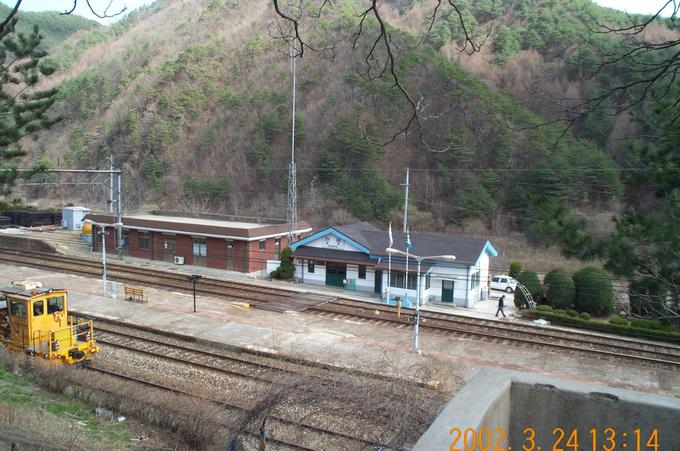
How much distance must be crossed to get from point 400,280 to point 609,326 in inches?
349

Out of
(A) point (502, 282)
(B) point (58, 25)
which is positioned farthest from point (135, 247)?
(B) point (58, 25)

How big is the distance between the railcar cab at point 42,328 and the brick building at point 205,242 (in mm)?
15550

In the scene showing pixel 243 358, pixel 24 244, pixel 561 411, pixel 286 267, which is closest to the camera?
pixel 561 411

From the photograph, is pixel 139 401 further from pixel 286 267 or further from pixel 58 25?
pixel 58 25

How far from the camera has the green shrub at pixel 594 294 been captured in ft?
78.4

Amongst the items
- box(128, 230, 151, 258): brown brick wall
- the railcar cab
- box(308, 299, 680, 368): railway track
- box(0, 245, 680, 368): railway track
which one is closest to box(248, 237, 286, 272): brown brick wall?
box(0, 245, 680, 368): railway track

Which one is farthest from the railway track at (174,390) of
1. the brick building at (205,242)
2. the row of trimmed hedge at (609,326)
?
the brick building at (205,242)

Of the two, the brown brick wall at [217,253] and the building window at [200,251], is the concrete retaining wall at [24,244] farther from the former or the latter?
the brown brick wall at [217,253]

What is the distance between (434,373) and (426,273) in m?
10.3

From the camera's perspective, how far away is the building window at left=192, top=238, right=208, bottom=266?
102ft

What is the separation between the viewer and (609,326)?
20.8 m

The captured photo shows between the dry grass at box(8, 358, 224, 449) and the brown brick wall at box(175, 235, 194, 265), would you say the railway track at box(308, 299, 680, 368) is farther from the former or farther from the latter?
the brown brick wall at box(175, 235, 194, 265)

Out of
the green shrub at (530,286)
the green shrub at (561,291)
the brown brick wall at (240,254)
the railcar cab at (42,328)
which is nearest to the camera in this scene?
the railcar cab at (42,328)

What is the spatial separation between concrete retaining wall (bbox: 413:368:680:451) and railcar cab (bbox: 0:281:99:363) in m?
11.9
